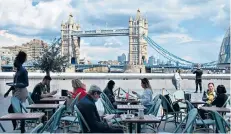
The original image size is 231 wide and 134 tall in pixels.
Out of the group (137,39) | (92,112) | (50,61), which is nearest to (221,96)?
(92,112)

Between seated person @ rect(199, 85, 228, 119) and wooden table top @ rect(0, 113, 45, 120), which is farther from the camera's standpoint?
seated person @ rect(199, 85, 228, 119)

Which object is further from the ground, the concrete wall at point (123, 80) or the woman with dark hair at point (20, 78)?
the woman with dark hair at point (20, 78)

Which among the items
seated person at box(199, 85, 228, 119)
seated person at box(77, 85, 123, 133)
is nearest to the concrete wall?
seated person at box(199, 85, 228, 119)

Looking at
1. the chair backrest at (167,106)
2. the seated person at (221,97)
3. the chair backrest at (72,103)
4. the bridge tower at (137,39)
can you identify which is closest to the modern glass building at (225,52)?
the bridge tower at (137,39)

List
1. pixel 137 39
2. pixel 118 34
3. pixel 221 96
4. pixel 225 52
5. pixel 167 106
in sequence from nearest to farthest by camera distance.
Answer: pixel 221 96 → pixel 167 106 → pixel 225 52 → pixel 118 34 → pixel 137 39

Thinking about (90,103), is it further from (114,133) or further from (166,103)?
(166,103)

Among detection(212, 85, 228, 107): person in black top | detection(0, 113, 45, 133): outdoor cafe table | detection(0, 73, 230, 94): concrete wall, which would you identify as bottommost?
detection(0, 73, 230, 94): concrete wall

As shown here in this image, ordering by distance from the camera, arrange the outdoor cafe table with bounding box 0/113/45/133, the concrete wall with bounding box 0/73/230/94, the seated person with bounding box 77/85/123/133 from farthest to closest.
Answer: the concrete wall with bounding box 0/73/230/94 < the outdoor cafe table with bounding box 0/113/45/133 < the seated person with bounding box 77/85/123/133

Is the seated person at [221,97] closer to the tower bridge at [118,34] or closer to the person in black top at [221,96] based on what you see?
the person in black top at [221,96]

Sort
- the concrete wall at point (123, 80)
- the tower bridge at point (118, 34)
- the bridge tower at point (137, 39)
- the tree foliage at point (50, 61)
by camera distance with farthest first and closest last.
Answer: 1. the tower bridge at point (118, 34)
2. the bridge tower at point (137, 39)
3. the tree foliage at point (50, 61)
4. the concrete wall at point (123, 80)

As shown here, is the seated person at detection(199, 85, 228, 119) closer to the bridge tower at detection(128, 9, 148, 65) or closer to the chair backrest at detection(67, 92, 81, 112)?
the chair backrest at detection(67, 92, 81, 112)

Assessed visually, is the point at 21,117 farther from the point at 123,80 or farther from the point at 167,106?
the point at 123,80

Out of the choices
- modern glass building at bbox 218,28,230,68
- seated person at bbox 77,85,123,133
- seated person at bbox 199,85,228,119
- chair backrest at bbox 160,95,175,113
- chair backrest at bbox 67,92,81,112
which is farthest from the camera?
modern glass building at bbox 218,28,230,68

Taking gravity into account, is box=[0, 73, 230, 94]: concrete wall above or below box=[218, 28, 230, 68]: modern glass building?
below
